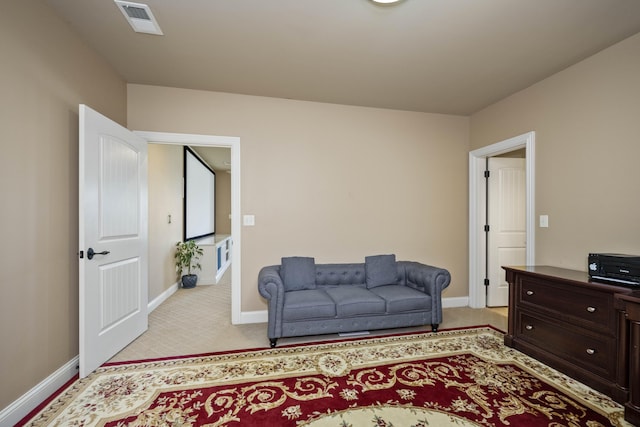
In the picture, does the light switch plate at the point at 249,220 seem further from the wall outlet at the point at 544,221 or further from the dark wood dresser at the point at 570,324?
the wall outlet at the point at 544,221

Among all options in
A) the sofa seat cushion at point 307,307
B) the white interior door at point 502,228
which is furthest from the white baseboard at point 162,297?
the white interior door at point 502,228

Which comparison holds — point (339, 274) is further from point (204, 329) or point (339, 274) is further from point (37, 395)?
point (37, 395)

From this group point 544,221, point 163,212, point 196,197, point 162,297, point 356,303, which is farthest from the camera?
point 196,197

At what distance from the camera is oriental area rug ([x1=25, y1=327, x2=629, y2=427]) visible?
5.90 ft

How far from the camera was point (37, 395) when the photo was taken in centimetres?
191

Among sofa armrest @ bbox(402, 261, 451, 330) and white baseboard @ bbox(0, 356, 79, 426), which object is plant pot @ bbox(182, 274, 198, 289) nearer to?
white baseboard @ bbox(0, 356, 79, 426)

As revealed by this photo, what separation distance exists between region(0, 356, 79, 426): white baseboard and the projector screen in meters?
3.23

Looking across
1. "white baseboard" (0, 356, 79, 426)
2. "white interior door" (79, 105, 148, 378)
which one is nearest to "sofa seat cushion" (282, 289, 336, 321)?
"white interior door" (79, 105, 148, 378)

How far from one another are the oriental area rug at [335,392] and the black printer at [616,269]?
0.84 m

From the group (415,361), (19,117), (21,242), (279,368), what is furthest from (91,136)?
(415,361)

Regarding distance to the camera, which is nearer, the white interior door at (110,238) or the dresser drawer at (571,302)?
the dresser drawer at (571,302)

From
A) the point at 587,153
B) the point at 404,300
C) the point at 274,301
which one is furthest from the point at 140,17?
the point at 587,153

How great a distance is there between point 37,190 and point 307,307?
7.60ft

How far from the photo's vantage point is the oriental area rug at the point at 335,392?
1.80 meters
